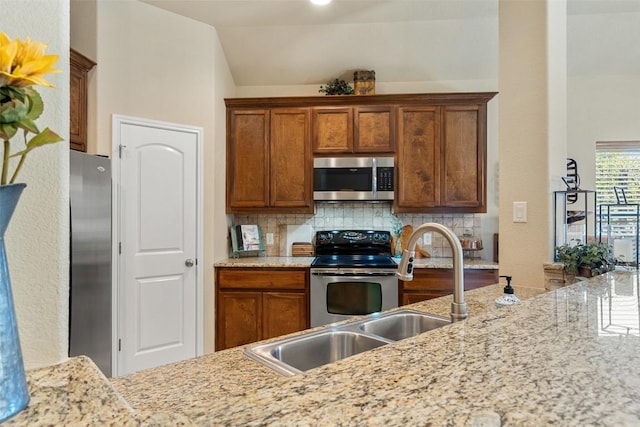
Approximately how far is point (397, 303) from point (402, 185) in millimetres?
1074

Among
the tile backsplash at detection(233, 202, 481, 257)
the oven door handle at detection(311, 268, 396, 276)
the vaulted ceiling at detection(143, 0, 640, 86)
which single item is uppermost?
the vaulted ceiling at detection(143, 0, 640, 86)

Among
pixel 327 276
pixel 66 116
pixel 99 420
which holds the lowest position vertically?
pixel 327 276

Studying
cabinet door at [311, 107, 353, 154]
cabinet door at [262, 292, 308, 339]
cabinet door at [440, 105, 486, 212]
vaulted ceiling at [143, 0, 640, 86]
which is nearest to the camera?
vaulted ceiling at [143, 0, 640, 86]

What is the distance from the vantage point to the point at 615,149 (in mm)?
3645

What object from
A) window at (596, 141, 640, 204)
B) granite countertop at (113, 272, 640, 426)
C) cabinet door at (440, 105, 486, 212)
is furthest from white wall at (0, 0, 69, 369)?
window at (596, 141, 640, 204)

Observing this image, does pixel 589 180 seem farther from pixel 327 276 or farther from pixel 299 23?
pixel 299 23

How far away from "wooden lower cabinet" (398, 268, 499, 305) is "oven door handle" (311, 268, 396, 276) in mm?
155

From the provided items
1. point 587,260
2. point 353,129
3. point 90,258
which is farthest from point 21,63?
point 353,129

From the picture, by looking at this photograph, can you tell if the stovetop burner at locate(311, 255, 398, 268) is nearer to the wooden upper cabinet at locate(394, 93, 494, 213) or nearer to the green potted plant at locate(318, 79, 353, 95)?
the wooden upper cabinet at locate(394, 93, 494, 213)

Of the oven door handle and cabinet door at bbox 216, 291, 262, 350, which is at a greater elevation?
the oven door handle

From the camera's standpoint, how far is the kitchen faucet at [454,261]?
127 centimetres

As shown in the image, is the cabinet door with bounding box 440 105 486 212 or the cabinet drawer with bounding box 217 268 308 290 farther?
the cabinet door with bounding box 440 105 486 212

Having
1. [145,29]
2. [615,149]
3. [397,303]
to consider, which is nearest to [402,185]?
[397,303]

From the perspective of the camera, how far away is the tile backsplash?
3.68 m
